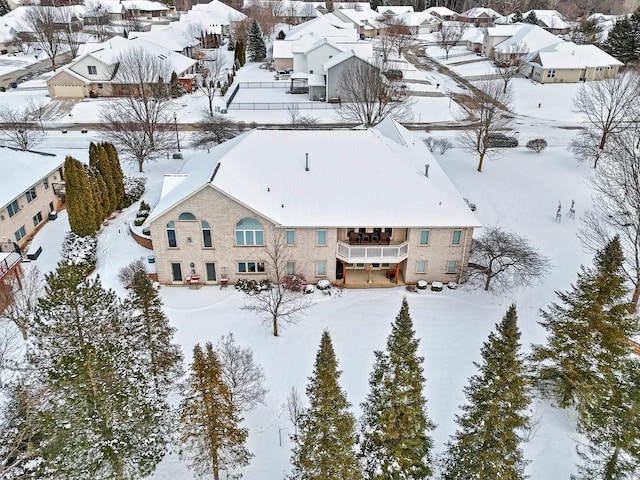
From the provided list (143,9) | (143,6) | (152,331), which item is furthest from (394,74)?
(143,6)

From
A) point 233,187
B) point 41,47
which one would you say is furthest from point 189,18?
point 233,187

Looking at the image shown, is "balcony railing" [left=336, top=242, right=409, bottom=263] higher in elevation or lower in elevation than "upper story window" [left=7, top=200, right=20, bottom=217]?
lower

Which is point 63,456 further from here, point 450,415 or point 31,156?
point 31,156

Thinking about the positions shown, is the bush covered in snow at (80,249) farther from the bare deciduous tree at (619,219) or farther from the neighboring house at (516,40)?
the neighboring house at (516,40)

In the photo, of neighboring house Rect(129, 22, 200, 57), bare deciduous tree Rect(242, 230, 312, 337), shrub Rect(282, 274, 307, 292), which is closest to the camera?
bare deciduous tree Rect(242, 230, 312, 337)

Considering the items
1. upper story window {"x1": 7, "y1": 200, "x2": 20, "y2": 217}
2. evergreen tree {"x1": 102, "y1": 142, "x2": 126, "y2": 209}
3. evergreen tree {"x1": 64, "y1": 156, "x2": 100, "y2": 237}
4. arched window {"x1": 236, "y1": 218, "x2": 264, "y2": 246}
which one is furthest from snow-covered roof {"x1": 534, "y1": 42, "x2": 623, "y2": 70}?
upper story window {"x1": 7, "y1": 200, "x2": 20, "y2": 217}

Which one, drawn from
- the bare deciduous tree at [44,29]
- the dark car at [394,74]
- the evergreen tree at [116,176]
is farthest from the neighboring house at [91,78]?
the evergreen tree at [116,176]

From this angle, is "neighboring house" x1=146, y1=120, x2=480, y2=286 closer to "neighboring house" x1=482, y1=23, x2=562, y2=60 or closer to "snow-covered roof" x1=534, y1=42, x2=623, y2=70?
"snow-covered roof" x1=534, y1=42, x2=623, y2=70
